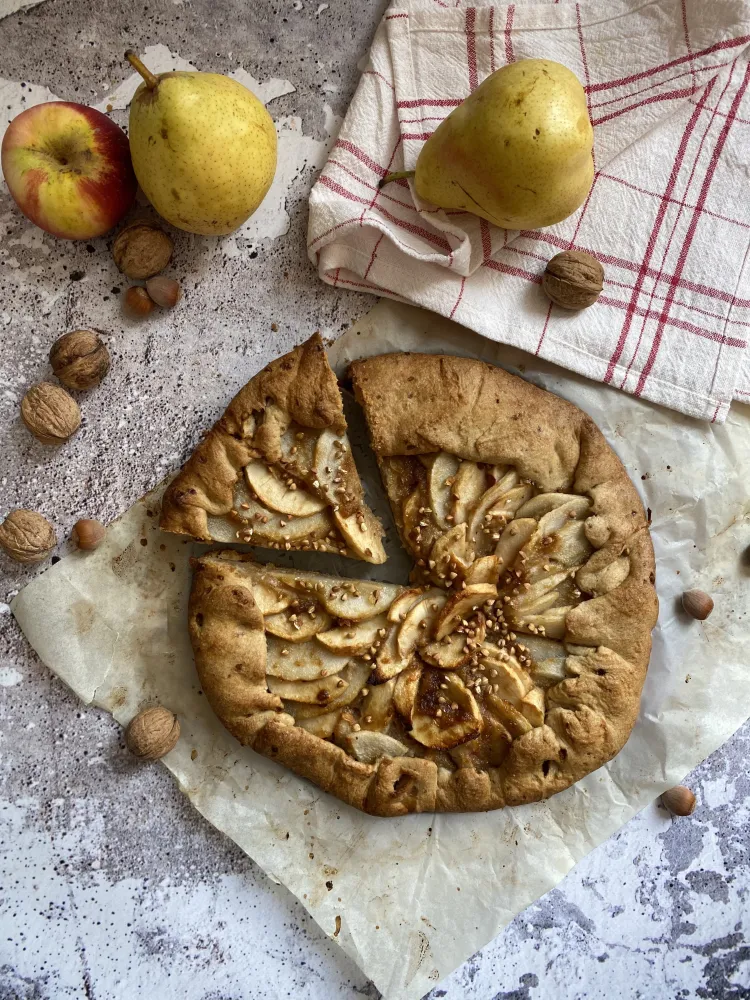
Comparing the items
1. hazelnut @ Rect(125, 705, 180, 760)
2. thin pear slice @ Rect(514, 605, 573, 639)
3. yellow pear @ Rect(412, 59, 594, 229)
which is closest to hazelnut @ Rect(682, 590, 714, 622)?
thin pear slice @ Rect(514, 605, 573, 639)

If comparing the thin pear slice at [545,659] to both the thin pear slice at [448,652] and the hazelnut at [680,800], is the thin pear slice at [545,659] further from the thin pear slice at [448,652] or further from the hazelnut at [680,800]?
the hazelnut at [680,800]

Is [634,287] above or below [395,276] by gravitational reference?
below

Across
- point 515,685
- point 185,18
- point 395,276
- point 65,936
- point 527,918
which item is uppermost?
point 185,18

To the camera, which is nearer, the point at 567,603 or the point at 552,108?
the point at 552,108

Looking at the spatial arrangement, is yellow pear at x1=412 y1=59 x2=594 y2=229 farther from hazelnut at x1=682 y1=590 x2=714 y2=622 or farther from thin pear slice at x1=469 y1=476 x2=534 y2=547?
hazelnut at x1=682 y1=590 x2=714 y2=622

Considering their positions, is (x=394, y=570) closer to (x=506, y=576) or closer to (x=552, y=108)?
(x=506, y=576)

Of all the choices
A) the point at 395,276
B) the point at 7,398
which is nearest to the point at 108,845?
the point at 7,398

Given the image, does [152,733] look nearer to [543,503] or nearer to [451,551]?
[451,551]

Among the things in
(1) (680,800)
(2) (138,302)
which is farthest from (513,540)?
(2) (138,302)
